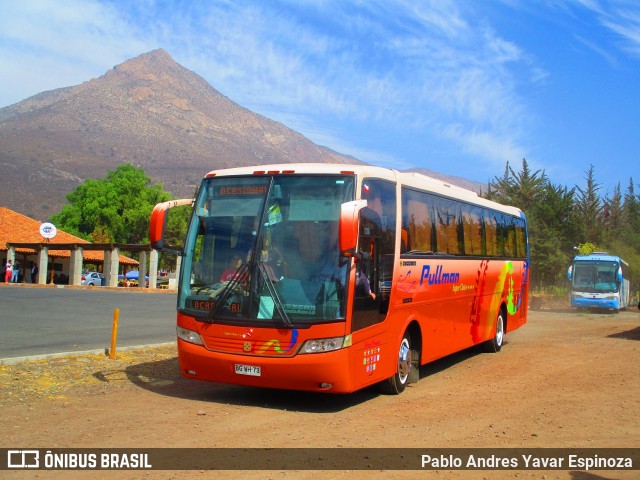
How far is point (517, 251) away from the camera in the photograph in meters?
19.0

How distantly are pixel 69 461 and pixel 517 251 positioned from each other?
14.6 meters

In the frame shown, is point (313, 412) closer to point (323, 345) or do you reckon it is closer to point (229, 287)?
point (323, 345)

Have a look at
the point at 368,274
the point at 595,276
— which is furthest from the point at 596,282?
the point at 368,274

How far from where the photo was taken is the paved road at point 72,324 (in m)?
15.6

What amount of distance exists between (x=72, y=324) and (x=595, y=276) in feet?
94.8

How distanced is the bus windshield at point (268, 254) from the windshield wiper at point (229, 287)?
0.01 meters

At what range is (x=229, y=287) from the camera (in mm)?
9453

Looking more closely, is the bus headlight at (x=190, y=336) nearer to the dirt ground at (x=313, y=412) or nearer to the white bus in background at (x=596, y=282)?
the dirt ground at (x=313, y=412)

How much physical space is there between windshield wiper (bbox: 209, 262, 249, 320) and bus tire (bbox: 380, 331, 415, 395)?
2.77 m

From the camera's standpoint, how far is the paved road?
614 inches

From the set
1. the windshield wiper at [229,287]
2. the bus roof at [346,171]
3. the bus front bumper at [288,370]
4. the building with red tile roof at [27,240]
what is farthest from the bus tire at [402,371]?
the building with red tile roof at [27,240]

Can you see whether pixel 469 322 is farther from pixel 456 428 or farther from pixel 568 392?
pixel 456 428

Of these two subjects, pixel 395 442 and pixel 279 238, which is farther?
pixel 279 238

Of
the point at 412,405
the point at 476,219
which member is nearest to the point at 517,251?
the point at 476,219
